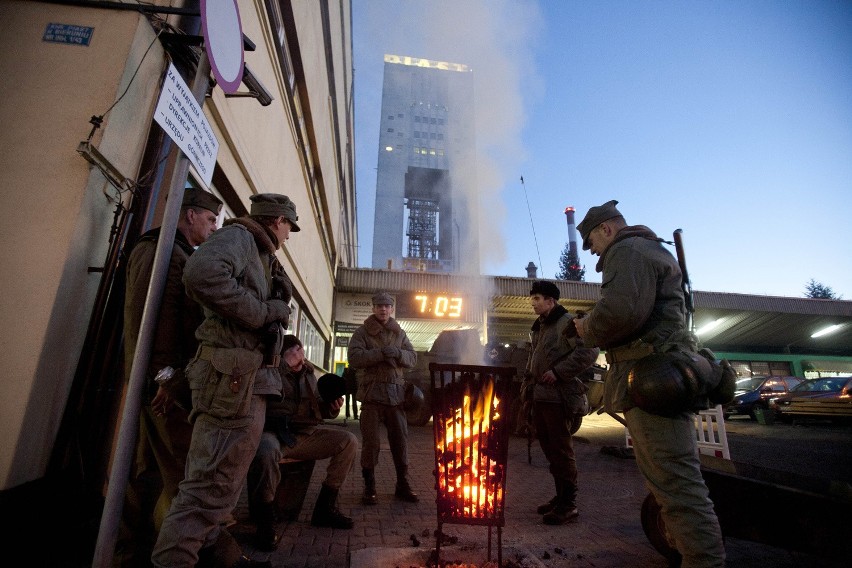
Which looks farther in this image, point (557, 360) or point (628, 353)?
point (557, 360)

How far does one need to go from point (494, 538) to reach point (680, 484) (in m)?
1.40

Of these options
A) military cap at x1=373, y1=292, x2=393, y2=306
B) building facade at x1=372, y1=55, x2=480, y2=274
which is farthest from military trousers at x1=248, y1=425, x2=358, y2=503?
building facade at x1=372, y1=55, x2=480, y2=274

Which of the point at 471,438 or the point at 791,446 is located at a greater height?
the point at 471,438

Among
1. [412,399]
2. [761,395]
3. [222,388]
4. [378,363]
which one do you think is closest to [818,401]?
[761,395]

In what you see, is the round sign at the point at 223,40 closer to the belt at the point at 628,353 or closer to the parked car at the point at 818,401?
the belt at the point at 628,353

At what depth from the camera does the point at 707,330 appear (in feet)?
65.5

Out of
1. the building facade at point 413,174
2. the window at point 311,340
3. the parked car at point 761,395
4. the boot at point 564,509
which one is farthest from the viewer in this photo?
the building facade at point 413,174

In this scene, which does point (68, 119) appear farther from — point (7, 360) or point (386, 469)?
point (386, 469)

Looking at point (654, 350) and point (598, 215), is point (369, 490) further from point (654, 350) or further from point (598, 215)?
point (598, 215)

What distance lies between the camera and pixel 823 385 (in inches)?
483

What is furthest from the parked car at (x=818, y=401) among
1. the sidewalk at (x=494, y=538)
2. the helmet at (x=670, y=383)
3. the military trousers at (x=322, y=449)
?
the military trousers at (x=322, y=449)

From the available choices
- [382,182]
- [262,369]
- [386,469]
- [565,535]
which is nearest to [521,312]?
[386,469]

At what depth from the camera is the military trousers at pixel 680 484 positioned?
1.82 m

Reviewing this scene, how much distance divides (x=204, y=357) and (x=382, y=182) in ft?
161
